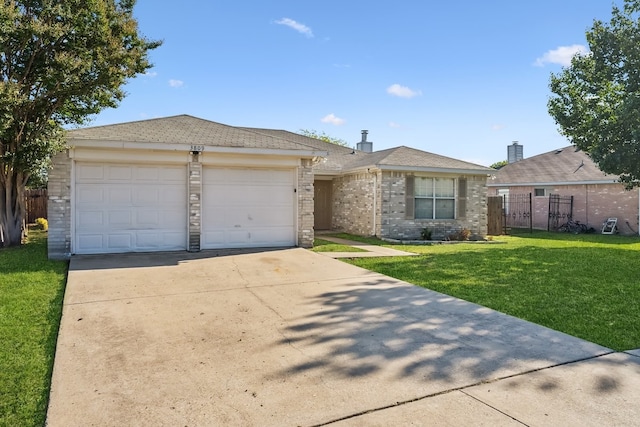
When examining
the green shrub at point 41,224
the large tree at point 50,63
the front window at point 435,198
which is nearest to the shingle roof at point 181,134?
the large tree at point 50,63

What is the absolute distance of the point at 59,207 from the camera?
31.0 ft

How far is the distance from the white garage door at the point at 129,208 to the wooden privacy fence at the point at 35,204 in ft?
42.1

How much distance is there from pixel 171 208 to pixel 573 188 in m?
19.6

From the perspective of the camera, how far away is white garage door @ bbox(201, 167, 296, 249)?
10922 millimetres

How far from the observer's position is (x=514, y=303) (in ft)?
20.2

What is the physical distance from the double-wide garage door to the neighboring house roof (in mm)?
13105

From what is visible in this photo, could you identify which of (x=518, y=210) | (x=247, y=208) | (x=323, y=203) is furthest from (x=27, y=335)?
(x=518, y=210)

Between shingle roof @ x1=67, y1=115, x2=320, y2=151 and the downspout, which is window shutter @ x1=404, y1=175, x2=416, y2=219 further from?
shingle roof @ x1=67, y1=115, x2=320, y2=151

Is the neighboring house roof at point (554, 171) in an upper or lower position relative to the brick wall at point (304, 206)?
upper

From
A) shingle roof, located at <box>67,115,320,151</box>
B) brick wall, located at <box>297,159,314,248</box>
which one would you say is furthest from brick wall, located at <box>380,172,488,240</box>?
shingle roof, located at <box>67,115,320,151</box>

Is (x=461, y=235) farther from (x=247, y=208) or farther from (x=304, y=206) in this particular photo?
(x=247, y=208)

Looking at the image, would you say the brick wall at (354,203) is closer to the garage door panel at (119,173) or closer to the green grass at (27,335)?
the garage door panel at (119,173)

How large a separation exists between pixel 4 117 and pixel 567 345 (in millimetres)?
10153

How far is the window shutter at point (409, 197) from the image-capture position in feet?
50.3
